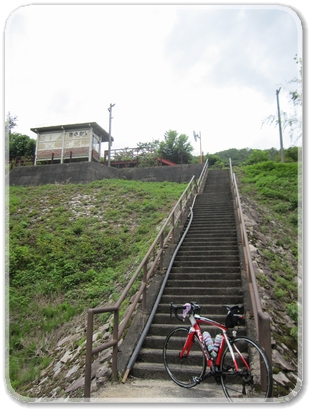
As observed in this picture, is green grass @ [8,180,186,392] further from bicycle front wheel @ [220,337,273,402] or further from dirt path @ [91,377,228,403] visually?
bicycle front wheel @ [220,337,273,402]

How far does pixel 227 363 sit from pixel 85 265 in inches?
240

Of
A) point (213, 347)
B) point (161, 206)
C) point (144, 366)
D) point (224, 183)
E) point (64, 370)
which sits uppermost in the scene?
point (224, 183)

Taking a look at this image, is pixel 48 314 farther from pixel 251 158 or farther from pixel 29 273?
pixel 251 158

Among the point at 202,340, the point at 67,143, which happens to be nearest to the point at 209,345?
the point at 202,340

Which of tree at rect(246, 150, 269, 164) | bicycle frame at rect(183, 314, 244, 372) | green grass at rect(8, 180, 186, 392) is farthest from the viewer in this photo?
tree at rect(246, 150, 269, 164)

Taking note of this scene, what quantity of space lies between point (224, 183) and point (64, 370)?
13.3 m

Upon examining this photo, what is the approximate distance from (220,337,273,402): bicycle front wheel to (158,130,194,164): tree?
28.2 meters

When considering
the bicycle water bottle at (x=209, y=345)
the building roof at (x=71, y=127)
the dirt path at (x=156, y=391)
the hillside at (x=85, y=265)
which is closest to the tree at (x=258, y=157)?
the hillside at (x=85, y=265)

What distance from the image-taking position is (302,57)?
366 cm

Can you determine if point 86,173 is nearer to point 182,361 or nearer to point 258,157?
point 182,361

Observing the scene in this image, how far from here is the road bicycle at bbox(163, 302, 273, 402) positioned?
3342mm

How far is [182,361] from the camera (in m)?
4.30

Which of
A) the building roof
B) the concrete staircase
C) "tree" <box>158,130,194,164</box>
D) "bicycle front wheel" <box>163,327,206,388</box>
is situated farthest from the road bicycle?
"tree" <box>158,130,194,164</box>

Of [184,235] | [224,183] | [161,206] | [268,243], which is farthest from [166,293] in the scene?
[224,183]
